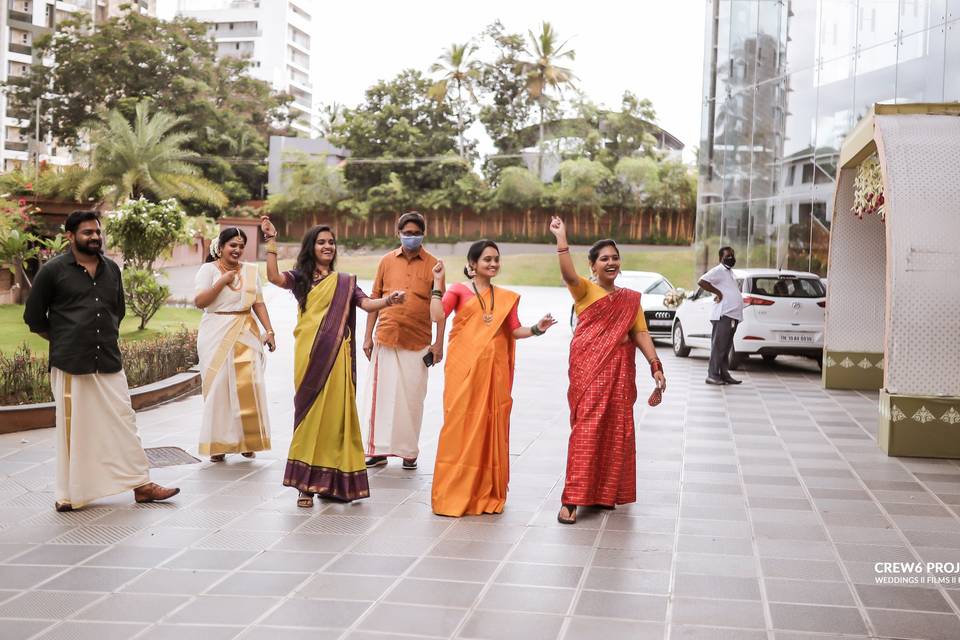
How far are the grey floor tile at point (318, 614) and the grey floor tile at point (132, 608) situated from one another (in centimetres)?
49

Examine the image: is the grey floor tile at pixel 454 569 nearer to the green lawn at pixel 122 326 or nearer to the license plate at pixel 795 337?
the green lawn at pixel 122 326

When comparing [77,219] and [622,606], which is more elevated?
[77,219]

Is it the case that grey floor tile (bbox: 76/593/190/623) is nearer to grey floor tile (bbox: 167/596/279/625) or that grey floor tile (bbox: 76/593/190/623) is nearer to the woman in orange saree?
grey floor tile (bbox: 167/596/279/625)

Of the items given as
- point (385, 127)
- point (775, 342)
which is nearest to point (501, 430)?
point (775, 342)

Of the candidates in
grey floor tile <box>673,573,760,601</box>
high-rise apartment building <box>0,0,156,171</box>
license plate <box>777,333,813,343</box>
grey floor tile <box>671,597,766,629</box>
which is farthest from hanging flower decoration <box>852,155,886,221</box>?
high-rise apartment building <box>0,0,156,171</box>

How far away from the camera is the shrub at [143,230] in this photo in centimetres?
1847

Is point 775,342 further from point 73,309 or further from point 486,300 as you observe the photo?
point 73,309

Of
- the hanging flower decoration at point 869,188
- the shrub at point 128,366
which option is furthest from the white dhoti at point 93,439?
the hanging flower decoration at point 869,188

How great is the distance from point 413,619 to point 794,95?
1746 cm

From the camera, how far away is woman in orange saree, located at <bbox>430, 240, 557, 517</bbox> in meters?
6.50

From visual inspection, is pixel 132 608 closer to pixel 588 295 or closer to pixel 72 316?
pixel 72 316

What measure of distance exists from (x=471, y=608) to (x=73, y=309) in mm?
3259

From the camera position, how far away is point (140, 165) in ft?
141

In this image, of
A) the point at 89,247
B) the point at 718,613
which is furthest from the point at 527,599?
the point at 89,247
